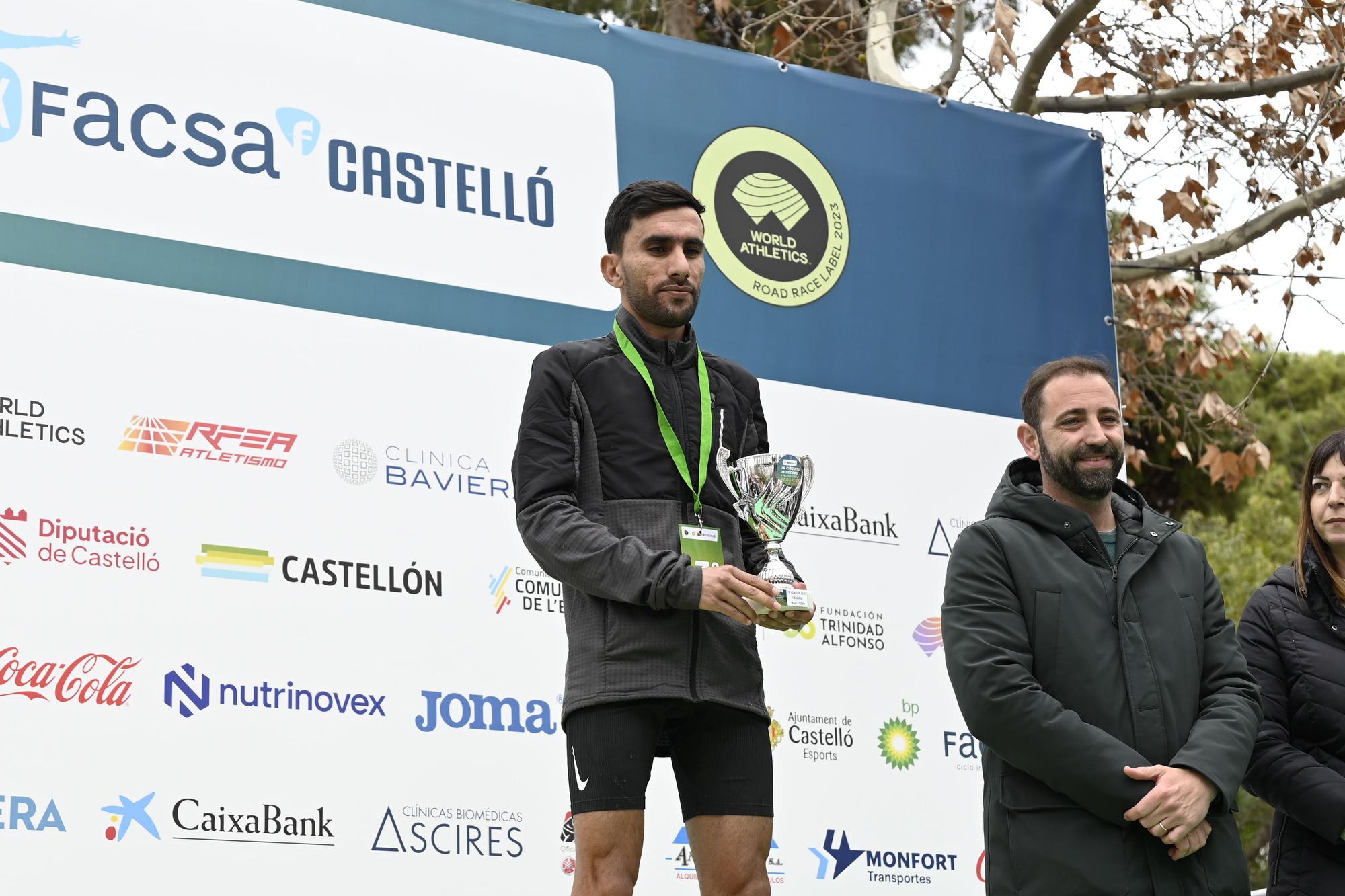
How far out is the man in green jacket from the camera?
2.34 meters

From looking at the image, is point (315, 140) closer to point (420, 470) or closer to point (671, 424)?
point (420, 470)

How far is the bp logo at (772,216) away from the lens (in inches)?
169

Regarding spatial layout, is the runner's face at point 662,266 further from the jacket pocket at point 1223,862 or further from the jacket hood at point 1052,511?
the jacket pocket at point 1223,862

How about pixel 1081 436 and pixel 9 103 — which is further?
pixel 9 103

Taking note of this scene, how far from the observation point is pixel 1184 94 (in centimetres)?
609

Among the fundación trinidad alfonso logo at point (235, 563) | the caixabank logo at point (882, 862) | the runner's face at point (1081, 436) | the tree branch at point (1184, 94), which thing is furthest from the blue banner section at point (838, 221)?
the runner's face at point (1081, 436)

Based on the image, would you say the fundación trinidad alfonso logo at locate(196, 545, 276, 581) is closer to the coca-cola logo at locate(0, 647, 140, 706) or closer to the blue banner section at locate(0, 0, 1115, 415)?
the coca-cola logo at locate(0, 647, 140, 706)

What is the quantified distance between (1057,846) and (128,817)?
1816mm

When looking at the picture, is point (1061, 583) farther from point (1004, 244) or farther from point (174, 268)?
point (1004, 244)

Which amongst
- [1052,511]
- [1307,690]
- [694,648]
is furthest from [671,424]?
[1307,690]

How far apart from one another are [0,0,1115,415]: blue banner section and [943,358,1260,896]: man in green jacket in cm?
165

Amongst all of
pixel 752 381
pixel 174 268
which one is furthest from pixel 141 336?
pixel 752 381

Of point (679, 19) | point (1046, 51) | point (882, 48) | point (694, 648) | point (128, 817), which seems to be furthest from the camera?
point (679, 19)

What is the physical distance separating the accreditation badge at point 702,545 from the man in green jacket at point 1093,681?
14.9 inches
